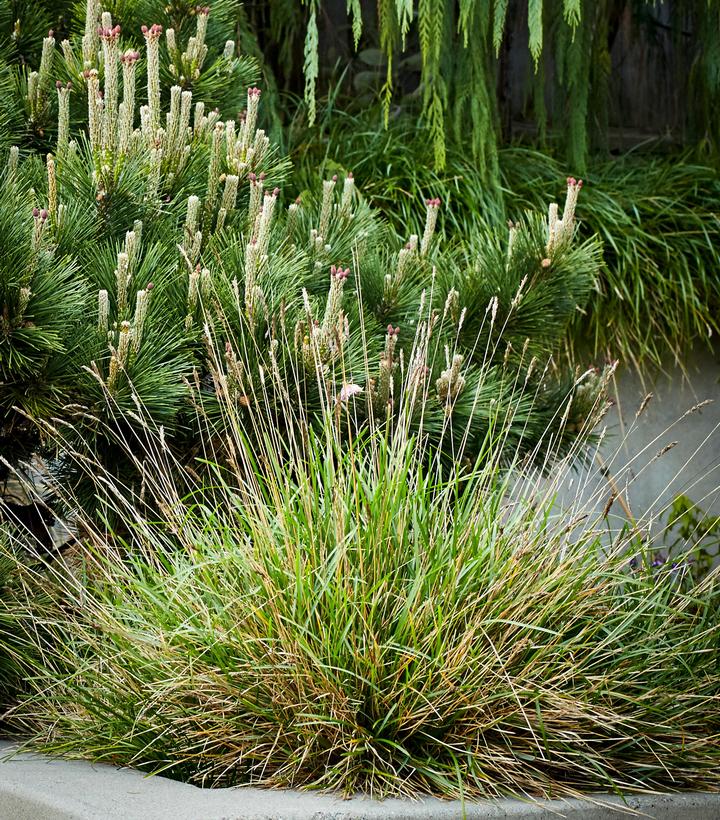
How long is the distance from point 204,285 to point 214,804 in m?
1.26

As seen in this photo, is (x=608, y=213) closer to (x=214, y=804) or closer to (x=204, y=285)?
(x=204, y=285)

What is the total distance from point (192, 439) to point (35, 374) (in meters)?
0.55

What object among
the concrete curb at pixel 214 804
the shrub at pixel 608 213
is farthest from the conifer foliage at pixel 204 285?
the shrub at pixel 608 213

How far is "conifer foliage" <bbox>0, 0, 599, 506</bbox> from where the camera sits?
249 cm

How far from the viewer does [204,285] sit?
2.65 m

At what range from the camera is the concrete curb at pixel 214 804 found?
6.07 ft

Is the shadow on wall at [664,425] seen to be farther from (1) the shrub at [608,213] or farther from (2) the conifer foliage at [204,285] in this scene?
(2) the conifer foliage at [204,285]

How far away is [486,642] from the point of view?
7.34ft

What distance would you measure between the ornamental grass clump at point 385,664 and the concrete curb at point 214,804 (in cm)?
6

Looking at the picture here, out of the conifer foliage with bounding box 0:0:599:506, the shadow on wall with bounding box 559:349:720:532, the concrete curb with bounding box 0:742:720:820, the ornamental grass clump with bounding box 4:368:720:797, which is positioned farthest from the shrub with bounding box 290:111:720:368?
the concrete curb with bounding box 0:742:720:820

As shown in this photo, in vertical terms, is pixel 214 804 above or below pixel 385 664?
below

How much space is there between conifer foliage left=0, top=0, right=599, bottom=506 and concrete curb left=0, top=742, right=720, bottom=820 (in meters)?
0.75

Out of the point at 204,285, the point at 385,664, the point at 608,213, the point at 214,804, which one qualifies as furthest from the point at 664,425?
the point at 214,804

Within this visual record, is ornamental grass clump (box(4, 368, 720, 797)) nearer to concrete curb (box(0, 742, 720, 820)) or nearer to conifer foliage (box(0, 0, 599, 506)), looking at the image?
concrete curb (box(0, 742, 720, 820))
